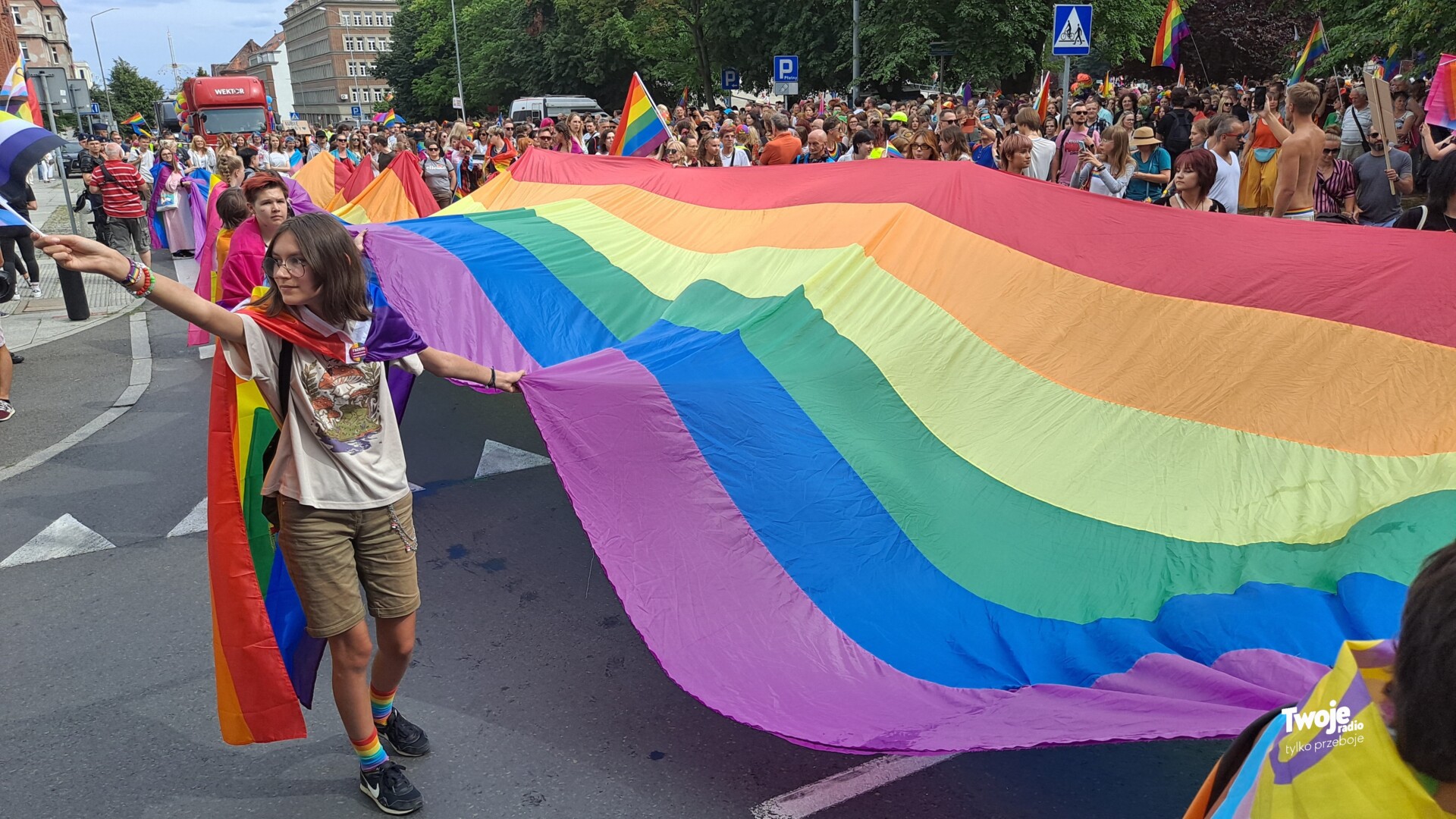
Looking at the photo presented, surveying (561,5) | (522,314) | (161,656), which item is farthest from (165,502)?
(561,5)

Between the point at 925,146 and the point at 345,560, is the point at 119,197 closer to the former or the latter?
the point at 925,146

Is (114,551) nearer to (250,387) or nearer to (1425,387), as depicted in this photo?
(250,387)

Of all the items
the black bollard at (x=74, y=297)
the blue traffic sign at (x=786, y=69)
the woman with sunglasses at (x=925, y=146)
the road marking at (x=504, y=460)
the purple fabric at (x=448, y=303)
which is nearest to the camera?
the purple fabric at (x=448, y=303)

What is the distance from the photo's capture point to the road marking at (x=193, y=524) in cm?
605

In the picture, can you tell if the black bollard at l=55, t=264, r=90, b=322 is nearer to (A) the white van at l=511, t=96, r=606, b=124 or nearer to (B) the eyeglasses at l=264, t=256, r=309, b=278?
(B) the eyeglasses at l=264, t=256, r=309, b=278

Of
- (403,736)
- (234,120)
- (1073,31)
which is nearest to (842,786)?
(403,736)

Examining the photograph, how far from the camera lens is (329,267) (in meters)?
3.15

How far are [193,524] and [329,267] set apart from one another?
3738mm

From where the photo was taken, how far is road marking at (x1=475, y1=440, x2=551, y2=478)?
695 centimetres

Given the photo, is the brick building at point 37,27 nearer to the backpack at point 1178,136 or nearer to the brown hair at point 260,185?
the backpack at point 1178,136

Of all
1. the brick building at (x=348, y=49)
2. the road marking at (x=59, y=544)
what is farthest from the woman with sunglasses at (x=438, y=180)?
the brick building at (x=348, y=49)

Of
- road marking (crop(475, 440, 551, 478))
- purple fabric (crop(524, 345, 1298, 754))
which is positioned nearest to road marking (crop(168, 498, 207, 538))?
road marking (crop(475, 440, 551, 478))

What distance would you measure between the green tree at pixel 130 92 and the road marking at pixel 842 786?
119 meters

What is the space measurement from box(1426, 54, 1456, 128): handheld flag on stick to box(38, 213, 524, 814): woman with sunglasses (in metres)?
7.51
